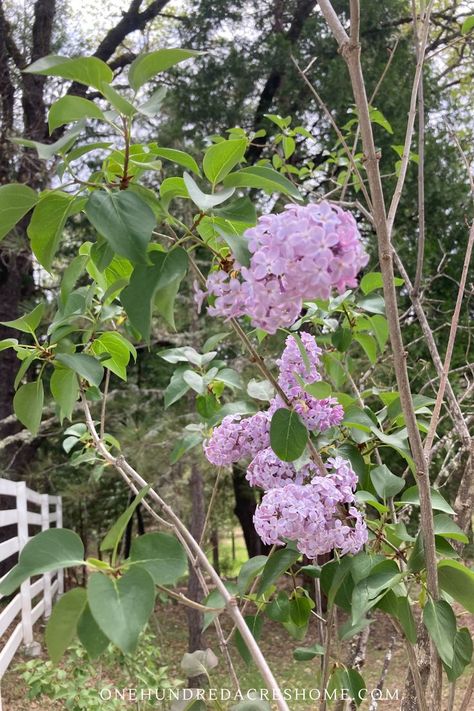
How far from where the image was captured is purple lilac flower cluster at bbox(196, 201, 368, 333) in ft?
1.63

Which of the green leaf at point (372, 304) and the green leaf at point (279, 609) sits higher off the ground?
the green leaf at point (372, 304)

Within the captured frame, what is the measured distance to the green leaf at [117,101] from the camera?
0.52 meters

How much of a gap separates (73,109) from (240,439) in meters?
0.45

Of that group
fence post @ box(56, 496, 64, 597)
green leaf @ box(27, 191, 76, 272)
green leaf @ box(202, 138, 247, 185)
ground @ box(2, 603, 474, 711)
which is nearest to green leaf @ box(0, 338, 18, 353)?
green leaf @ box(27, 191, 76, 272)

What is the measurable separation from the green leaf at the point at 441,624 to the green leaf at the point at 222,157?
1.50 ft

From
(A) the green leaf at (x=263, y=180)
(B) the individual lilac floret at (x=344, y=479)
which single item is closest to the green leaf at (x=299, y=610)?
(B) the individual lilac floret at (x=344, y=479)

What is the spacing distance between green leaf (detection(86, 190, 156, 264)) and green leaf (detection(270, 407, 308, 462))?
0.26 metres

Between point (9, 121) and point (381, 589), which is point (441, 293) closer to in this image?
point (9, 121)

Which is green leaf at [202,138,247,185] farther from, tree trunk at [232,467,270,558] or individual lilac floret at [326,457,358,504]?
tree trunk at [232,467,270,558]

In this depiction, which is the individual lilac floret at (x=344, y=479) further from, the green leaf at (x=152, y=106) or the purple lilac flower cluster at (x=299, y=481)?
the green leaf at (x=152, y=106)

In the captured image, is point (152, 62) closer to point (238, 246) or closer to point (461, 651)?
point (238, 246)

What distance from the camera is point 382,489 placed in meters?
0.83

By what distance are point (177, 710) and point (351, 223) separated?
23.2 inches

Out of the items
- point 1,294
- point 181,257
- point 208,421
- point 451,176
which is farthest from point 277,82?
point 181,257
